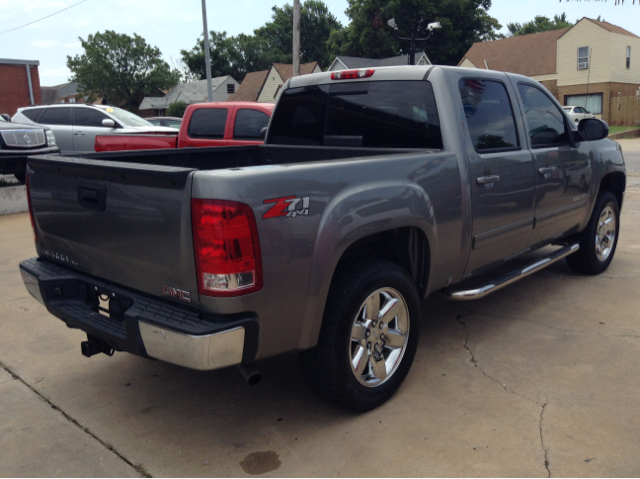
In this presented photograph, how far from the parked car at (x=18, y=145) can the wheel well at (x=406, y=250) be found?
8.94 m

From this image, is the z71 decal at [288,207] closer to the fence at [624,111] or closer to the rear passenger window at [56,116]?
the rear passenger window at [56,116]

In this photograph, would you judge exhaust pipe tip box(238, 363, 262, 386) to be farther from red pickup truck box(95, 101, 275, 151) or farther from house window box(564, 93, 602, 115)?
house window box(564, 93, 602, 115)

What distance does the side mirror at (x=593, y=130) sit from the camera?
4.88m

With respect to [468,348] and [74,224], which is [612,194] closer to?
[468,348]

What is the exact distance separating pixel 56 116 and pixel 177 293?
13186 millimetres

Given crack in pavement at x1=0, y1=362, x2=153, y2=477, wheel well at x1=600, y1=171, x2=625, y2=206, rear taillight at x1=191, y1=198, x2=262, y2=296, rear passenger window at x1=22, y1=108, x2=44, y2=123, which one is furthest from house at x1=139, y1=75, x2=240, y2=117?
rear taillight at x1=191, y1=198, x2=262, y2=296

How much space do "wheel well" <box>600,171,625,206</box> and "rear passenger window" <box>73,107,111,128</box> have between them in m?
11.7

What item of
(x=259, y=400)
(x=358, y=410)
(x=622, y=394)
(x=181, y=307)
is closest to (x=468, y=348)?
(x=622, y=394)

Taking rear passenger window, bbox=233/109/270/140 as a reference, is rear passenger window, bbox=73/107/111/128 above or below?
above

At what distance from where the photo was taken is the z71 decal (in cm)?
256

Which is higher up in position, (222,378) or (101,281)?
(101,281)

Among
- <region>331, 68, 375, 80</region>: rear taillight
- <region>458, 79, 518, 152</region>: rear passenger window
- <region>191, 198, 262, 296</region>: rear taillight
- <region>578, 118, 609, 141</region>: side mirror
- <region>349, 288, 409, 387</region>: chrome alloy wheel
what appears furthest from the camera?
<region>578, 118, 609, 141</region>: side mirror

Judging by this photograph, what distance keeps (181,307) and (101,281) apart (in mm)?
659

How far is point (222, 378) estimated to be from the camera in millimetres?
3736
